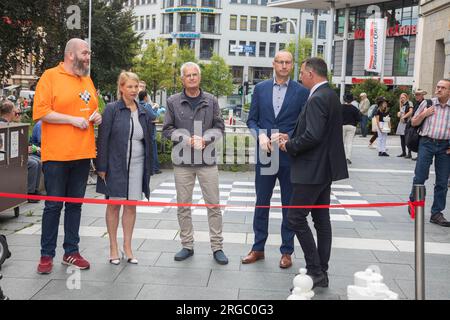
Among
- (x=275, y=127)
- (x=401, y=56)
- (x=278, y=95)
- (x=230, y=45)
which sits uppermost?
(x=230, y=45)

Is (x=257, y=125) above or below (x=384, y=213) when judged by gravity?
above

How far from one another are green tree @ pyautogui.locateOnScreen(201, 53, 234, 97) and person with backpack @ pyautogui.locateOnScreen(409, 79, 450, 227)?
60.4 meters

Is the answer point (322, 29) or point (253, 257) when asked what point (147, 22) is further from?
point (253, 257)

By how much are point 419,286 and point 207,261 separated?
246 centimetres

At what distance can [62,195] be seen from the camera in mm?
5004

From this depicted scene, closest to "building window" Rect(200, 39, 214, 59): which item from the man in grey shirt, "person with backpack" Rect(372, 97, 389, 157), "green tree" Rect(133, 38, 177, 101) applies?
"green tree" Rect(133, 38, 177, 101)

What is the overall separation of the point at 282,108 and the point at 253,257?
1.48m

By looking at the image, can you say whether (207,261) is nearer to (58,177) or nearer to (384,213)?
(58,177)

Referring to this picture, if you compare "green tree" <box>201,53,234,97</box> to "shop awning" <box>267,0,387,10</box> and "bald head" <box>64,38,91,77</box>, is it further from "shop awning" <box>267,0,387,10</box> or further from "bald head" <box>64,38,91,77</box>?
"bald head" <box>64,38,91,77</box>

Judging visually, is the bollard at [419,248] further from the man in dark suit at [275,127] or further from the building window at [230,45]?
the building window at [230,45]

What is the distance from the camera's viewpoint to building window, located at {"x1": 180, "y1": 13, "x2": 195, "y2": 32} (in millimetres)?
81375

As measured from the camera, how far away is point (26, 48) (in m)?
18.1

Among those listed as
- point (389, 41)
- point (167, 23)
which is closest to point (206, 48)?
point (167, 23)

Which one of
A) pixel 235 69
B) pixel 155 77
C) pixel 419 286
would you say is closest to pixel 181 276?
pixel 419 286
